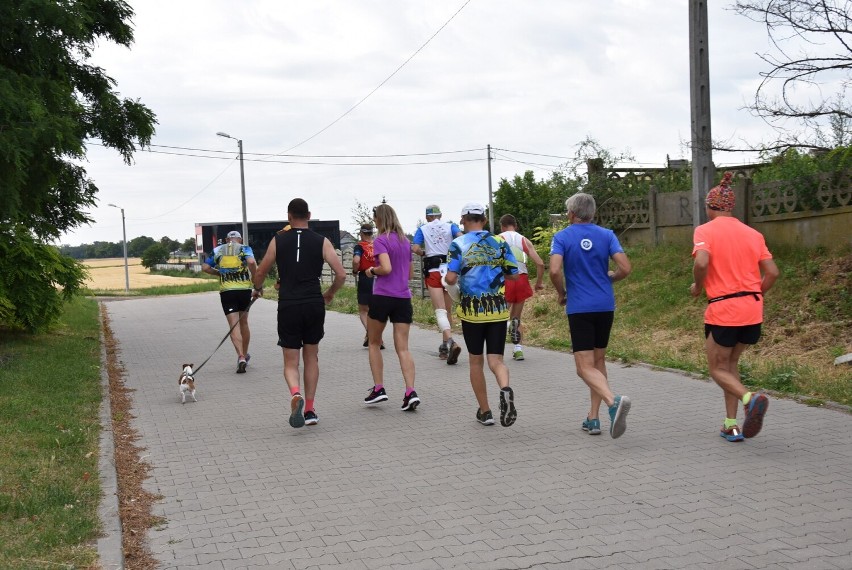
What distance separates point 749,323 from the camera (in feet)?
22.0

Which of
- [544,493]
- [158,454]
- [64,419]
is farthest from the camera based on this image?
[64,419]

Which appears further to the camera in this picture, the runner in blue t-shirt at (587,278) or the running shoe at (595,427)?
the running shoe at (595,427)

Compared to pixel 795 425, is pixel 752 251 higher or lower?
higher

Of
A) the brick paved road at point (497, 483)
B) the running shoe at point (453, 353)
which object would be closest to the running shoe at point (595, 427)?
the brick paved road at point (497, 483)

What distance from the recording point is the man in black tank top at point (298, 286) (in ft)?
25.9

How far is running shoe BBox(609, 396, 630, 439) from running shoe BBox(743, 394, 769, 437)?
2.71ft

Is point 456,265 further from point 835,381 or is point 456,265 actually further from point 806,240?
point 806,240

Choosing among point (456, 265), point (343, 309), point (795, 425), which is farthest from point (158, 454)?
point (343, 309)

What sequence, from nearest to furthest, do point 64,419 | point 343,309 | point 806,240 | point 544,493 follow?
point 544,493 → point 64,419 → point 806,240 → point 343,309

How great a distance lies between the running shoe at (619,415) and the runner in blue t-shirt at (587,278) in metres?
0.26

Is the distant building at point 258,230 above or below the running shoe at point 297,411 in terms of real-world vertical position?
above

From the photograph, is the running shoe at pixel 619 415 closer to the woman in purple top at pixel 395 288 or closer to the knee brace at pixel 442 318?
the woman in purple top at pixel 395 288

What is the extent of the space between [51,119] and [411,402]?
643cm

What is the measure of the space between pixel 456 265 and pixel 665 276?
30.0 ft
